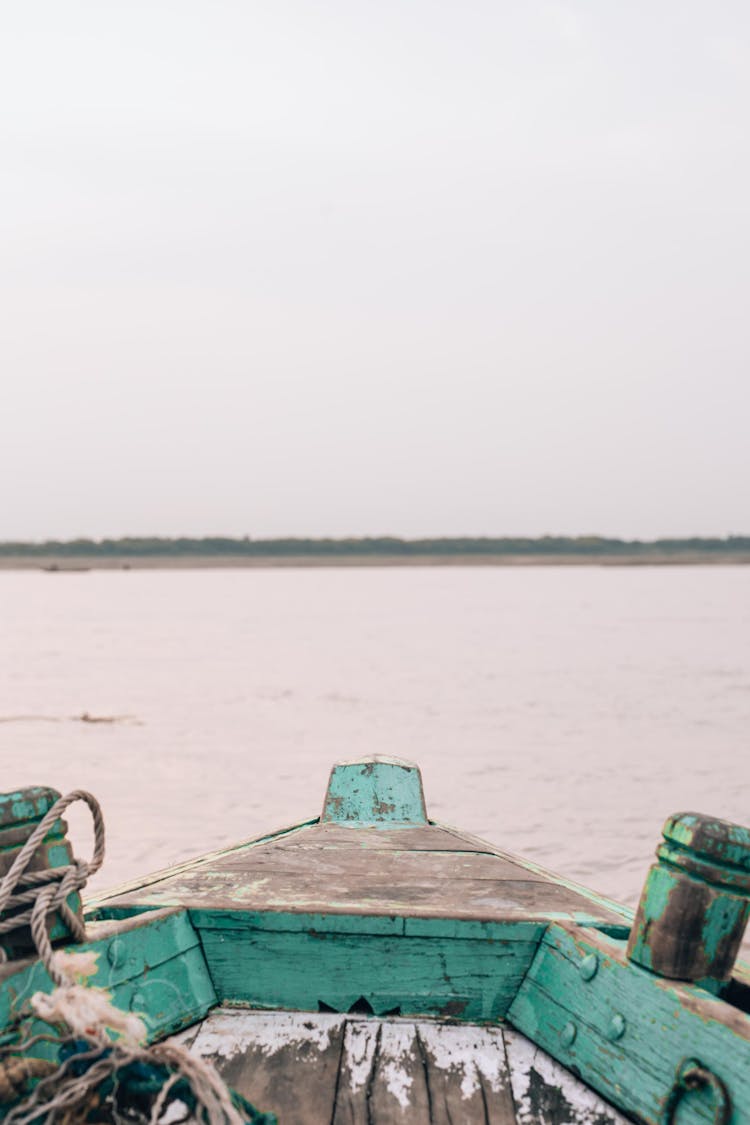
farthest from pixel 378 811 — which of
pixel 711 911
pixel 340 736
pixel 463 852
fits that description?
pixel 340 736

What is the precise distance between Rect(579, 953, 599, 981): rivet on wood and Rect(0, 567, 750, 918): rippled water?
545 cm

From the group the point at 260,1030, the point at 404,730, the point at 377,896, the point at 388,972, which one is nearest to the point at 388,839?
the point at 377,896

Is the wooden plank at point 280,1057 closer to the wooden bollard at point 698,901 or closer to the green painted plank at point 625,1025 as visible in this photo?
the green painted plank at point 625,1025

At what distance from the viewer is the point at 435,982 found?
8.30 feet

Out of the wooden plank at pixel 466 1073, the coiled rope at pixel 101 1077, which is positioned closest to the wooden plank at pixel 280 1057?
the wooden plank at pixel 466 1073

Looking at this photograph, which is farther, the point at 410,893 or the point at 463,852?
the point at 463,852

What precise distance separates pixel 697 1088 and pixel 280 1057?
105 centimetres

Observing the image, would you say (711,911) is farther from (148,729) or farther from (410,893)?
(148,729)

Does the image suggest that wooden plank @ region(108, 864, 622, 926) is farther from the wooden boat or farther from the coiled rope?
the coiled rope

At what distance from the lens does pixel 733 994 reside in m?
2.24

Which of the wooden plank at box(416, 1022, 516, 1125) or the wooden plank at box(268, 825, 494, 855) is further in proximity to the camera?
the wooden plank at box(268, 825, 494, 855)

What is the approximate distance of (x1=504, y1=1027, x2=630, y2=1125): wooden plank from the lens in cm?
206

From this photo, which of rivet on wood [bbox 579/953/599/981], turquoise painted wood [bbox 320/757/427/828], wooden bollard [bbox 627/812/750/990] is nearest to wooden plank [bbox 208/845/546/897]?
rivet on wood [bbox 579/953/599/981]

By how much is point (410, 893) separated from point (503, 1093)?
2.42ft
